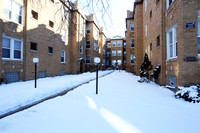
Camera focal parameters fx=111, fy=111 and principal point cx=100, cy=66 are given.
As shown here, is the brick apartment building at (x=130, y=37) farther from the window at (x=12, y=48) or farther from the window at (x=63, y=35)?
the window at (x=12, y=48)

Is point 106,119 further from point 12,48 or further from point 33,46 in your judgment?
point 33,46

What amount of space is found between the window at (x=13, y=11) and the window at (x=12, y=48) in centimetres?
170

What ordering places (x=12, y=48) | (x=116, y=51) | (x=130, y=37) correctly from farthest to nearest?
(x=116, y=51), (x=130, y=37), (x=12, y=48)

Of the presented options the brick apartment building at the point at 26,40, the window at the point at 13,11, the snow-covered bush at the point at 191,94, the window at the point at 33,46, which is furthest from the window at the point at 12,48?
the snow-covered bush at the point at 191,94

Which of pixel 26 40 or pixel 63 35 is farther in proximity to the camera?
pixel 63 35

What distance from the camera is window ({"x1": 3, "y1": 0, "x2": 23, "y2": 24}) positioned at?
8.59m

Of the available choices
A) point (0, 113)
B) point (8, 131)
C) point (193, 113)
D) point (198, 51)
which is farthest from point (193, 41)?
point (0, 113)

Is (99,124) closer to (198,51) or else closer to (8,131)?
(8,131)

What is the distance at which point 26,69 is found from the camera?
1001 cm

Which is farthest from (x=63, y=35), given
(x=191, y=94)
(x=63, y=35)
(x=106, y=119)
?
(x=191, y=94)

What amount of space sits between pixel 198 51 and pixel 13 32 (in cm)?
1232

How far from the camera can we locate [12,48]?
9047 mm

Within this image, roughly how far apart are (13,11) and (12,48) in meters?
3.03

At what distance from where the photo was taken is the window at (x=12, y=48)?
8570 mm
